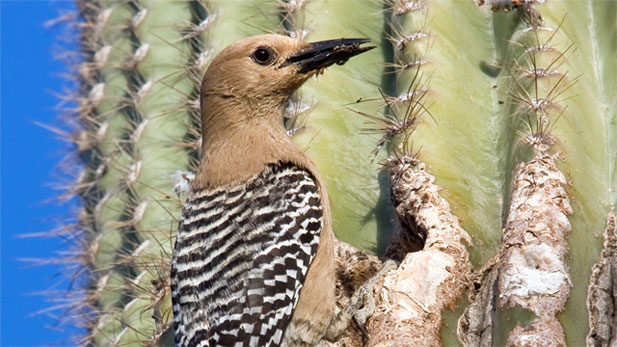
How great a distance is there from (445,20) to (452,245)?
1.05m

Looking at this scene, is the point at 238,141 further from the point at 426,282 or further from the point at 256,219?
the point at 426,282

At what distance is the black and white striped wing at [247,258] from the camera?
350 cm

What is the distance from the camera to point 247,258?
3.62 metres

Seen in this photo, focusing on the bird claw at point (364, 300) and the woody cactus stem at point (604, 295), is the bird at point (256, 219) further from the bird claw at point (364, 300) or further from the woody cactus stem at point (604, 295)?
the woody cactus stem at point (604, 295)

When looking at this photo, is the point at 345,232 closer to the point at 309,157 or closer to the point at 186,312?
the point at 309,157

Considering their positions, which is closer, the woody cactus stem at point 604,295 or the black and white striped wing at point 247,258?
the woody cactus stem at point 604,295

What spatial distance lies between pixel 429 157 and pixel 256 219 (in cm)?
84

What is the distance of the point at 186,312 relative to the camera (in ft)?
12.0

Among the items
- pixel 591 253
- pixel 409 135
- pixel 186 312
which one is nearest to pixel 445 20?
pixel 409 135

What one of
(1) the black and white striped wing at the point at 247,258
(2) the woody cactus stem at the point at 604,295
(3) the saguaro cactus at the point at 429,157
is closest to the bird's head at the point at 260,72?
(3) the saguaro cactus at the point at 429,157

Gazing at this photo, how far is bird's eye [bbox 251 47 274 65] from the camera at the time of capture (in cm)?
402

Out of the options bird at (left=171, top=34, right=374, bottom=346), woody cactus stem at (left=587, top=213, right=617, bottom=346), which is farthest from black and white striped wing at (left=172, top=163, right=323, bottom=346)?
woody cactus stem at (left=587, top=213, right=617, bottom=346)

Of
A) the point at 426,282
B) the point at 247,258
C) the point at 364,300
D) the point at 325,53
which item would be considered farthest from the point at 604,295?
the point at 325,53

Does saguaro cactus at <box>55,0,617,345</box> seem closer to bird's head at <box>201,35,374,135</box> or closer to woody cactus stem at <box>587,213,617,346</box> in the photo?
woody cactus stem at <box>587,213,617,346</box>
